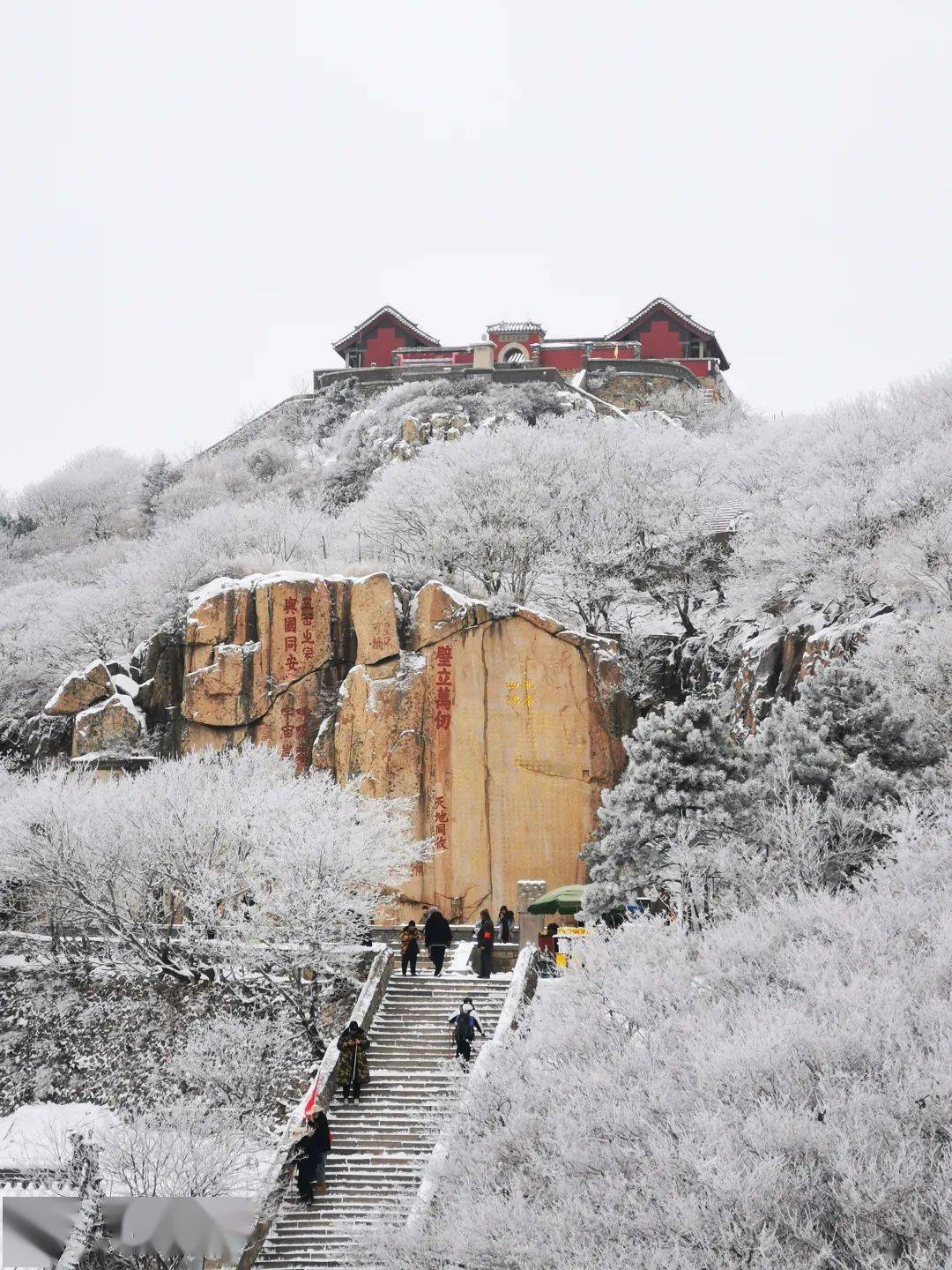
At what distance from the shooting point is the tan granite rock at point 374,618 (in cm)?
2797

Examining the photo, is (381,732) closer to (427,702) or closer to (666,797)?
(427,702)

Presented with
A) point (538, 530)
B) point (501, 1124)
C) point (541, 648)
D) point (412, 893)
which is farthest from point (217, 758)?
point (501, 1124)

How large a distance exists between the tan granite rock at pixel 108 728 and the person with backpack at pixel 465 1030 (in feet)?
43.4

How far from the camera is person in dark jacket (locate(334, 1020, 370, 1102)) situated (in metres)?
17.0

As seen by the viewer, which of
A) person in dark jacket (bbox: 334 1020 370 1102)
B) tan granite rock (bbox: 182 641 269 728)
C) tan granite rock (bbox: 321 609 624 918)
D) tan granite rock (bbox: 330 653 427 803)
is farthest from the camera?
tan granite rock (bbox: 182 641 269 728)

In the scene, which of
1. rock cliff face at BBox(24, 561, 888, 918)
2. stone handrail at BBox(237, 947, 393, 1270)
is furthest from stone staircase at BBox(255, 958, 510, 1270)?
rock cliff face at BBox(24, 561, 888, 918)

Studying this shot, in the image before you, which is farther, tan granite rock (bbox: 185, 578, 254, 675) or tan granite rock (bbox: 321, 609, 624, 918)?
tan granite rock (bbox: 185, 578, 254, 675)

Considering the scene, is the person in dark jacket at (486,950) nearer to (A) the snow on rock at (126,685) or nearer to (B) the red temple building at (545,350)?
(A) the snow on rock at (126,685)

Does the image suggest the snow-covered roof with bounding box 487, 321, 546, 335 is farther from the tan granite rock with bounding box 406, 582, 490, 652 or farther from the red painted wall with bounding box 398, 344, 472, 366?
the tan granite rock with bounding box 406, 582, 490, 652

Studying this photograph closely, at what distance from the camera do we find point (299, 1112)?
58.2 ft

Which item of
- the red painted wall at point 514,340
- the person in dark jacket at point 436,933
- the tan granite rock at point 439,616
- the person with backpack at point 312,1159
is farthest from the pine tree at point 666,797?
the red painted wall at point 514,340

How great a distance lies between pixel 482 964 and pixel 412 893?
5922mm

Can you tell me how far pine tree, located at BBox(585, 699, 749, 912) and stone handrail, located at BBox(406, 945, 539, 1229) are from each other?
1.83 metres

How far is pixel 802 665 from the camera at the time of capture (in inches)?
1014
